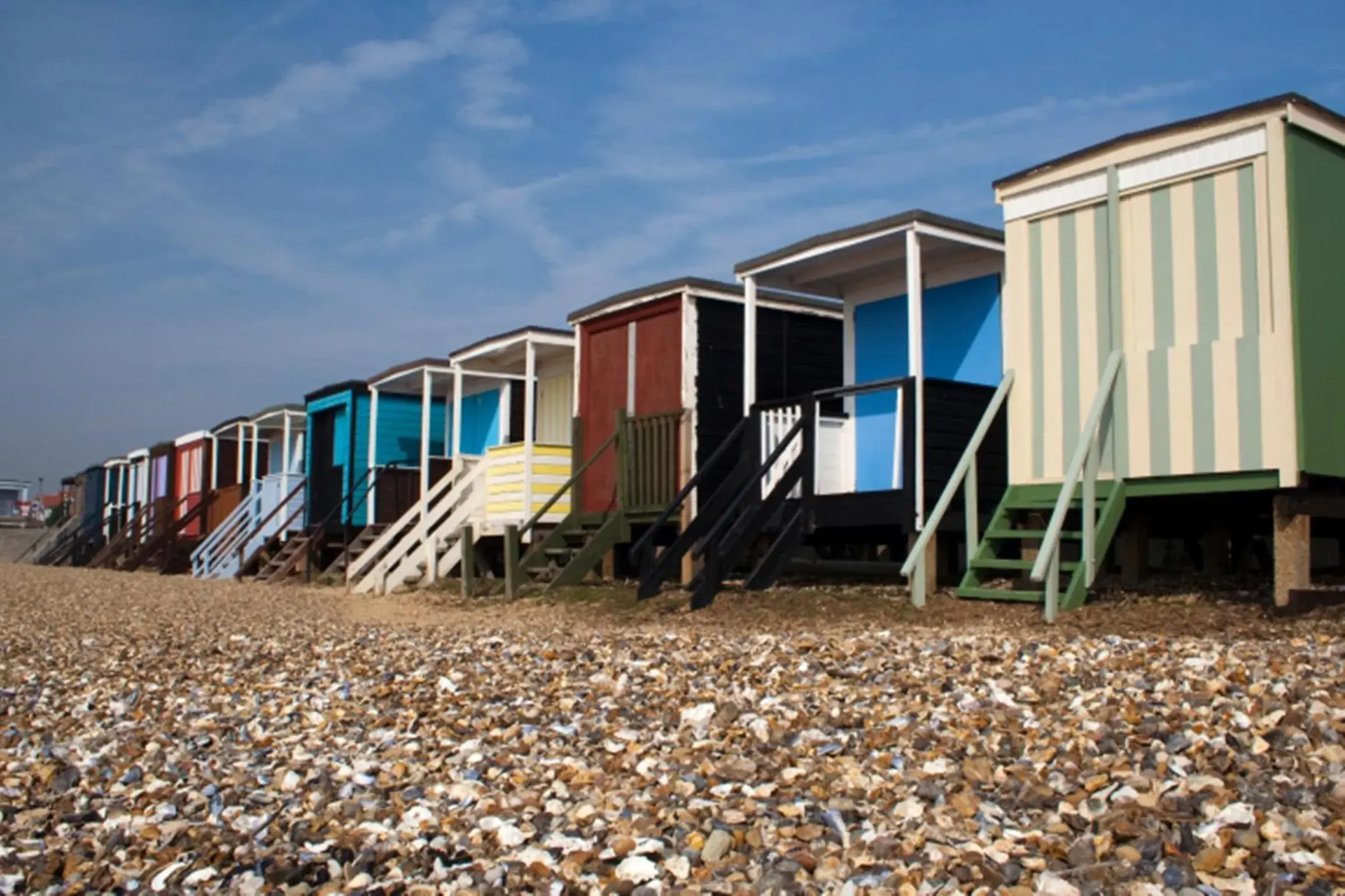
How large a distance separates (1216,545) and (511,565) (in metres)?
6.98

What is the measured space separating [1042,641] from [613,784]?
3.21 m

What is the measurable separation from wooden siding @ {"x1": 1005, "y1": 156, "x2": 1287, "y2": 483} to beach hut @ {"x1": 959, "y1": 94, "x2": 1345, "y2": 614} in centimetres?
1

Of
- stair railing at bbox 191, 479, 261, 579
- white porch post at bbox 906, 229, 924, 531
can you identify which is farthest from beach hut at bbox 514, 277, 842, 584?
stair railing at bbox 191, 479, 261, 579

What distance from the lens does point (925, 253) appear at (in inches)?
476

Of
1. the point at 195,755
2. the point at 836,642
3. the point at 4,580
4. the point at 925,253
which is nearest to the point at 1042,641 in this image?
the point at 836,642

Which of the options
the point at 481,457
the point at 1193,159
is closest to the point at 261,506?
the point at 481,457

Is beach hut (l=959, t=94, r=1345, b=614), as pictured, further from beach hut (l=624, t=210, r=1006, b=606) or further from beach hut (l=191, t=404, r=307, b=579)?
beach hut (l=191, t=404, r=307, b=579)

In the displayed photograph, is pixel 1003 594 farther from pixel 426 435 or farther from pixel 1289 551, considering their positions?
pixel 426 435

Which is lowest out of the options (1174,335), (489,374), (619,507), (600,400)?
(619,507)

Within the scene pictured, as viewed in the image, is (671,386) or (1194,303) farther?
(671,386)

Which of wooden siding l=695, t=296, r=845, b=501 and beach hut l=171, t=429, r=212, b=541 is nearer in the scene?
wooden siding l=695, t=296, r=845, b=501

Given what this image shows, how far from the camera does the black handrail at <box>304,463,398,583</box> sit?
19.8 m

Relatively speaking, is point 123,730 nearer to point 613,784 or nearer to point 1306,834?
point 613,784

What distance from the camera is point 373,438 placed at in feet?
70.8
